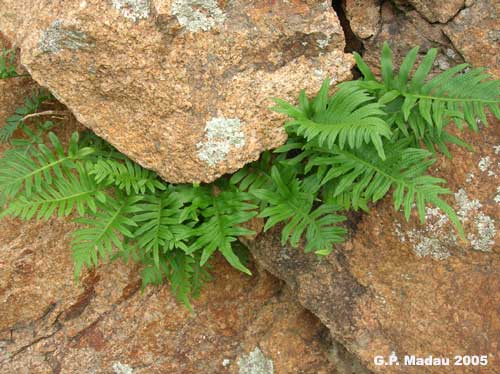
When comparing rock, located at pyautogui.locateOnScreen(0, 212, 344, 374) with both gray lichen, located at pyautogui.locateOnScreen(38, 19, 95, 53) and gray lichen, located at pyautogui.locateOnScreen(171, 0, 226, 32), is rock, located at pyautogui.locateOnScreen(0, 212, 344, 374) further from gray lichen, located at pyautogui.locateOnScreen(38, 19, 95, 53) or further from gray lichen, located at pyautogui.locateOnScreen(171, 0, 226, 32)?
gray lichen, located at pyautogui.locateOnScreen(171, 0, 226, 32)

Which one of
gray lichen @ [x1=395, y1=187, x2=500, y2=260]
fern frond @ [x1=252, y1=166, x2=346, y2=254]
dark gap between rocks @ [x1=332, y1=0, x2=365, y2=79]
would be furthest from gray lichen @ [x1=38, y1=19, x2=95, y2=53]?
gray lichen @ [x1=395, y1=187, x2=500, y2=260]

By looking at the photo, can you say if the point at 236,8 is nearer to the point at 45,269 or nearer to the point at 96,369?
the point at 45,269

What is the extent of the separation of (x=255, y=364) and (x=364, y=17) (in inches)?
109

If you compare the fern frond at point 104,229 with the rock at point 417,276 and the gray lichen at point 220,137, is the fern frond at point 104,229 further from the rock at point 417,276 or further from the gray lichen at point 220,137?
the rock at point 417,276

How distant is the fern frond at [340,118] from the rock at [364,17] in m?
0.51

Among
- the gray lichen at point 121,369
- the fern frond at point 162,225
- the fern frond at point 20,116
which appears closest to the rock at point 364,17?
the fern frond at point 162,225

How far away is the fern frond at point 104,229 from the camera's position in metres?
3.50

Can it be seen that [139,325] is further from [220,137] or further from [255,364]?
[220,137]

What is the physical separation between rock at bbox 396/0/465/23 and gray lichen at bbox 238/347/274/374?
2810mm

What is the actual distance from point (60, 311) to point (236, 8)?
107 inches

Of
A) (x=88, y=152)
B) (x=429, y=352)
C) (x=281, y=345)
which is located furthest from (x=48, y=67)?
(x=429, y=352)

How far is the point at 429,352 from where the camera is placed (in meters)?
3.65

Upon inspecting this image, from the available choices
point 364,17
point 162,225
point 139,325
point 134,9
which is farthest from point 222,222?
point 364,17

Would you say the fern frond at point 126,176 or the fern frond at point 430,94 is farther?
the fern frond at point 126,176
